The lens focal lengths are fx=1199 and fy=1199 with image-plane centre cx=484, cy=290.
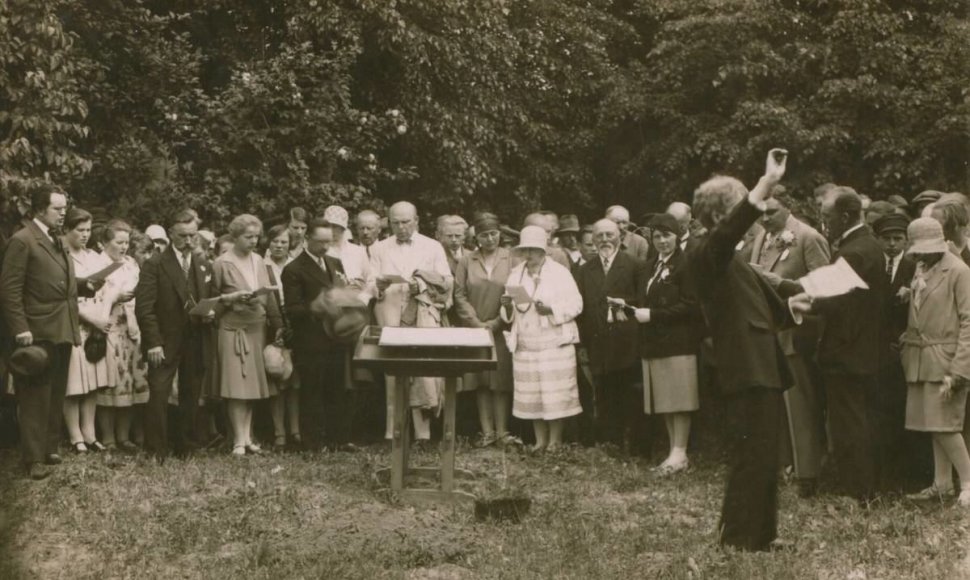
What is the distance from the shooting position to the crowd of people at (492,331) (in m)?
8.14

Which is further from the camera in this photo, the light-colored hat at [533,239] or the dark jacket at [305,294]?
the light-colored hat at [533,239]

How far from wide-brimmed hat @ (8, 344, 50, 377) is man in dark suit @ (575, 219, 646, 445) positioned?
463 centimetres

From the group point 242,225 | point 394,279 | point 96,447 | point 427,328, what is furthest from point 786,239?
point 96,447

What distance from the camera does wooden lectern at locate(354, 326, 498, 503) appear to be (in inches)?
329

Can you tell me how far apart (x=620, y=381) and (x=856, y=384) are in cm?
282

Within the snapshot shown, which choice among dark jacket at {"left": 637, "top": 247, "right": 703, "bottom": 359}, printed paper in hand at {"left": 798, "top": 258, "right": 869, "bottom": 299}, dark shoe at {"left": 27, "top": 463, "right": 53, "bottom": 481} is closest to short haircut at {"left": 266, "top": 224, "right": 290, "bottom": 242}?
dark shoe at {"left": 27, "top": 463, "right": 53, "bottom": 481}

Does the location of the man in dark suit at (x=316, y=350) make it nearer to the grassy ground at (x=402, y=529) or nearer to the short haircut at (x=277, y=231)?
the short haircut at (x=277, y=231)

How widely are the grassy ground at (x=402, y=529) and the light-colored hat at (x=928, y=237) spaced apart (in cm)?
168

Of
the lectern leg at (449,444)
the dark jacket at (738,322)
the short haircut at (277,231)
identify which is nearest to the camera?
the dark jacket at (738,322)

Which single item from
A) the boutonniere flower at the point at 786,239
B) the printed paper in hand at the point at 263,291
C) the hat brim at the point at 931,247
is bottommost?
the printed paper in hand at the point at 263,291

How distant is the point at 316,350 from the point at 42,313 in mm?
2421

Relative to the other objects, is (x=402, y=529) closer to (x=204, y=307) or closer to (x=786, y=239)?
(x=786, y=239)

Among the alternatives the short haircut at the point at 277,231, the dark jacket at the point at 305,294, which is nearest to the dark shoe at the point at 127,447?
the dark jacket at the point at 305,294

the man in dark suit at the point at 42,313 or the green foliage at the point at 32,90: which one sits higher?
the green foliage at the point at 32,90
